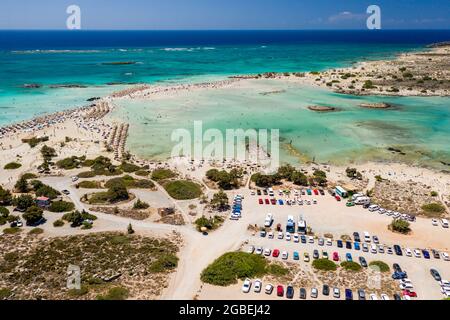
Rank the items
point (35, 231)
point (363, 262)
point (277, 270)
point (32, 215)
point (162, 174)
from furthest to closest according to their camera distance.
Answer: point (162, 174)
point (32, 215)
point (35, 231)
point (363, 262)
point (277, 270)

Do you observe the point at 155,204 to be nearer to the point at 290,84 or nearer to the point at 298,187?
the point at 298,187

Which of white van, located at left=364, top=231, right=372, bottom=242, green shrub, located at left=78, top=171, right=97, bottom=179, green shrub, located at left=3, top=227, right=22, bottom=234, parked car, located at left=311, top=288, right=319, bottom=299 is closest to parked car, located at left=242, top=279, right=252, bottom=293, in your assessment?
parked car, located at left=311, top=288, right=319, bottom=299

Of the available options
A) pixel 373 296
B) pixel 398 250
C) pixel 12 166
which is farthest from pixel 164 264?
pixel 12 166

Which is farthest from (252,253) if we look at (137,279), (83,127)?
(83,127)

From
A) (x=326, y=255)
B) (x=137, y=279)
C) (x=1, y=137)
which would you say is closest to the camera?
(x=137, y=279)

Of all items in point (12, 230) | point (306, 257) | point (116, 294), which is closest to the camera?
point (116, 294)

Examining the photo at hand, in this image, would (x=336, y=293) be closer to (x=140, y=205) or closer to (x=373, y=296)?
(x=373, y=296)

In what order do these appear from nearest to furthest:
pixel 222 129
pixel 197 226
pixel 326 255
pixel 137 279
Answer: pixel 137 279, pixel 326 255, pixel 197 226, pixel 222 129
